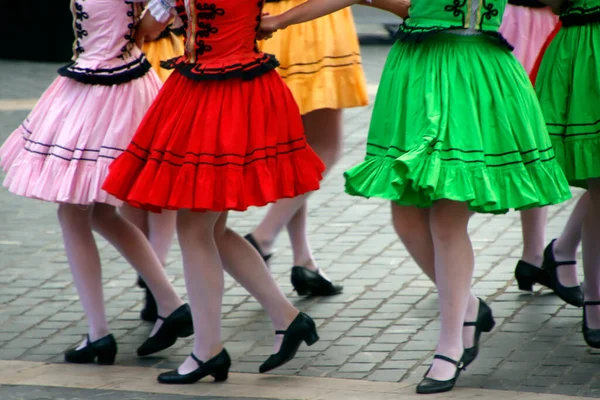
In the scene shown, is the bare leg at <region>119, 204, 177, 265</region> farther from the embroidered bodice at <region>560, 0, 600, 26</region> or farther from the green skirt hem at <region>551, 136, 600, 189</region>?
the embroidered bodice at <region>560, 0, 600, 26</region>

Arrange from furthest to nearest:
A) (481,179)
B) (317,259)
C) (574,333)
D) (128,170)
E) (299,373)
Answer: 1. (317,259)
2. (574,333)
3. (299,373)
4. (128,170)
5. (481,179)

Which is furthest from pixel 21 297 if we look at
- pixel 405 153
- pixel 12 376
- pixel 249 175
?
pixel 405 153

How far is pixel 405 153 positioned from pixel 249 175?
58 centimetres

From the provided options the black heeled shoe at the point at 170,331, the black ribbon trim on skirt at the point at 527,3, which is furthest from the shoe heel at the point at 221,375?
the black ribbon trim on skirt at the point at 527,3

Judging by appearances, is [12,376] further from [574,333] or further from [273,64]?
[574,333]

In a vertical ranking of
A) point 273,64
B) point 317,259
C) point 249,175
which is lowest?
point 317,259

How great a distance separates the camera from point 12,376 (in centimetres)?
456

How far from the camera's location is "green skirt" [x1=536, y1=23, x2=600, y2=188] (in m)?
4.45

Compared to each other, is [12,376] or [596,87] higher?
[596,87]

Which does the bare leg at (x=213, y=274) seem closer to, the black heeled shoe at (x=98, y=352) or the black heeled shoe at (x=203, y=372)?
the black heeled shoe at (x=203, y=372)

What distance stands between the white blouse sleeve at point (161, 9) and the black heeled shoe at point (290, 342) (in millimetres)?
1298

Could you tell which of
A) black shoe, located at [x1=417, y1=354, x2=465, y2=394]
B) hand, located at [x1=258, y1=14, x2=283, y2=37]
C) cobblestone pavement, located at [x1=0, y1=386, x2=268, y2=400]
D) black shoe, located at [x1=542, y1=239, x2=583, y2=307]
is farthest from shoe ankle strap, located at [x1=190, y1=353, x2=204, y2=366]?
black shoe, located at [x1=542, y1=239, x2=583, y2=307]

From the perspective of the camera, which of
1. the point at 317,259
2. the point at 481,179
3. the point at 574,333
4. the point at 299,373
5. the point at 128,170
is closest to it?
the point at 481,179

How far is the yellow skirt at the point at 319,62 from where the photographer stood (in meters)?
5.39
